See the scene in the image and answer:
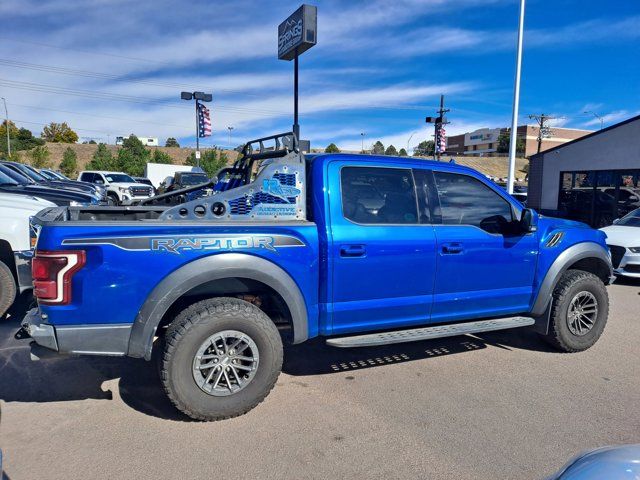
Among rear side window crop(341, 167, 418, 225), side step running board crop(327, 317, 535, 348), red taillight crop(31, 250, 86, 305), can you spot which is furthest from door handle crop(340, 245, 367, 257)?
red taillight crop(31, 250, 86, 305)

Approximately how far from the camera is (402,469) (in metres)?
2.86

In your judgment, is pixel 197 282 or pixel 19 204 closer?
pixel 197 282

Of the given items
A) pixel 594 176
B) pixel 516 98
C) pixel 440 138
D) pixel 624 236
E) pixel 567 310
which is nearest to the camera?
pixel 567 310

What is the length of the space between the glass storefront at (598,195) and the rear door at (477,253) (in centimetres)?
1313

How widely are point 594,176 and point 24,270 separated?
17.6 meters

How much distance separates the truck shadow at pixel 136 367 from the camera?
12.3 ft

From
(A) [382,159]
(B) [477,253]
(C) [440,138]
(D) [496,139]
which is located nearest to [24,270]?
(A) [382,159]

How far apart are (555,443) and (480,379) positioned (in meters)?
1.05

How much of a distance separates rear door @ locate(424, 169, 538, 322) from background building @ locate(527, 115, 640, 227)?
13183mm

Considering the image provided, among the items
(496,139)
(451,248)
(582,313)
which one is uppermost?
(496,139)

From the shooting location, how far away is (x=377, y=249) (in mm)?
3754

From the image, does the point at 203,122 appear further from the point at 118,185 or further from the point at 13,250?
the point at 13,250

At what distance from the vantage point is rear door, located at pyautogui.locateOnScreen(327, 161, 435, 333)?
3.69 m

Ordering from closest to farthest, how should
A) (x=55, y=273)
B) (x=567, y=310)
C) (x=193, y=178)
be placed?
(x=55, y=273) → (x=567, y=310) → (x=193, y=178)
